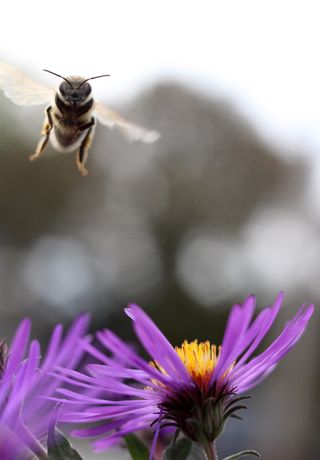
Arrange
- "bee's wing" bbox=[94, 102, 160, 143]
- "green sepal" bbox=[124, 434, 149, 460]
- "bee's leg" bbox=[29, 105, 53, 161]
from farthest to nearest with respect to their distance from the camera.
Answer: "bee's wing" bbox=[94, 102, 160, 143] → "bee's leg" bbox=[29, 105, 53, 161] → "green sepal" bbox=[124, 434, 149, 460]

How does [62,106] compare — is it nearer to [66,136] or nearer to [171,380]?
[66,136]

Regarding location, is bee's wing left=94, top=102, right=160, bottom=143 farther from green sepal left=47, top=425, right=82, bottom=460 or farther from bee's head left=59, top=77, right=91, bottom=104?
green sepal left=47, top=425, right=82, bottom=460

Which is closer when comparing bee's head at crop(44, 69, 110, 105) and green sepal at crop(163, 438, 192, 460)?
green sepal at crop(163, 438, 192, 460)

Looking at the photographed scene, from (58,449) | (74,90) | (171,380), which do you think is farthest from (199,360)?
(74,90)

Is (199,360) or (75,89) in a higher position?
(75,89)

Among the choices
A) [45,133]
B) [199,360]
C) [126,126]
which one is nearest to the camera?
[199,360]

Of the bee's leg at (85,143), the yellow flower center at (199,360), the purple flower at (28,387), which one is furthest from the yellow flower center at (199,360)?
the bee's leg at (85,143)

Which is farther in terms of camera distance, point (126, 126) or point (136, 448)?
point (126, 126)

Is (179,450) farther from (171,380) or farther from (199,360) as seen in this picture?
(199,360)

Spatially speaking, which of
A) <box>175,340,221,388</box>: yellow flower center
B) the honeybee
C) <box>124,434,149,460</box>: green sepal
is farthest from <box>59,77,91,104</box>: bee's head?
<box>124,434,149,460</box>: green sepal

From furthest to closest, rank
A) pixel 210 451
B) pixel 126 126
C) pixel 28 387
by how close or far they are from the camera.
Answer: pixel 126 126 → pixel 210 451 → pixel 28 387
